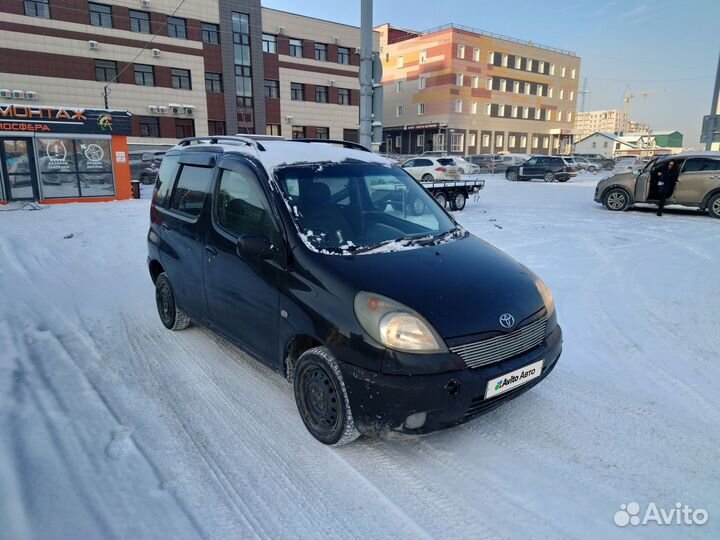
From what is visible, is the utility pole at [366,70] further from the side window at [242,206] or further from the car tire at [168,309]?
the side window at [242,206]

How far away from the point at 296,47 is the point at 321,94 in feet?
15.6

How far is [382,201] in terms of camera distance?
4.14 meters

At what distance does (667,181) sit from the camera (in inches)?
536

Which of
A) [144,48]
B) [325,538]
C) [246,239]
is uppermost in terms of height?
[144,48]

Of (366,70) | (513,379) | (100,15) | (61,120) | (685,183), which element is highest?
(100,15)

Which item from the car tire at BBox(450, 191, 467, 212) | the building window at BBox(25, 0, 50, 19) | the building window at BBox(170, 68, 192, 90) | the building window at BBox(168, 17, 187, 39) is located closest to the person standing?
the car tire at BBox(450, 191, 467, 212)

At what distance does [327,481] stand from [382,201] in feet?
7.86

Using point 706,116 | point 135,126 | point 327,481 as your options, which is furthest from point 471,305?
point 135,126

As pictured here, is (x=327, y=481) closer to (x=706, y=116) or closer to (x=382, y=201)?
(x=382, y=201)

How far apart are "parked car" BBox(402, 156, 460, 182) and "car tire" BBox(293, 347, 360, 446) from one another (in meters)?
19.1

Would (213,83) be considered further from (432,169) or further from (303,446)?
(303,446)

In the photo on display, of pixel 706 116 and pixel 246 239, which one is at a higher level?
pixel 706 116

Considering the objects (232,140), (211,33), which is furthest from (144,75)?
(232,140)

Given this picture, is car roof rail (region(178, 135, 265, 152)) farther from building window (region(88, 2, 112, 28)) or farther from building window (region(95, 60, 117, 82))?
building window (region(88, 2, 112, 28))
